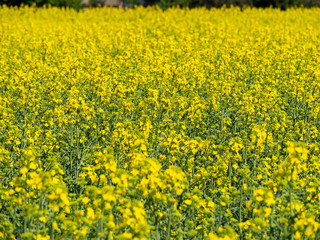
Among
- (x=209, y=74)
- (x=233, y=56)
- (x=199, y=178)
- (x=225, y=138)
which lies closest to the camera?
(x=199, y=178)

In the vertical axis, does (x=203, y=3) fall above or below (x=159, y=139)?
above

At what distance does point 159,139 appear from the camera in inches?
255

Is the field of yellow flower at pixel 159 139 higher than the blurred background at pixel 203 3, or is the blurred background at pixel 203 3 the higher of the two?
the blurred background at pixel 203 3

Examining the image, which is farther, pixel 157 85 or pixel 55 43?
pixel 55 43

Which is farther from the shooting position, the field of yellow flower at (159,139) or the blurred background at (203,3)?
the blurred background at (203,3)

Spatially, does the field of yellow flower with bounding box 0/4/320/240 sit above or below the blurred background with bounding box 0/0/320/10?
below

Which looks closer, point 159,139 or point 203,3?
point 159,139

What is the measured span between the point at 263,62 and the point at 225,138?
4259mm

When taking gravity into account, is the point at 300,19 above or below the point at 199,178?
above

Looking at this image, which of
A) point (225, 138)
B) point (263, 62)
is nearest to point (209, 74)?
point (263, 62)

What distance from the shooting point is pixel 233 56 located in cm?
1217

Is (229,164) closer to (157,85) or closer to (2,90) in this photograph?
(157,85)

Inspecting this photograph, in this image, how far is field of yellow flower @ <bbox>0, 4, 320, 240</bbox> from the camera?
3.91 metres

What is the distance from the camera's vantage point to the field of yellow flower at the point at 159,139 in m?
3.91
